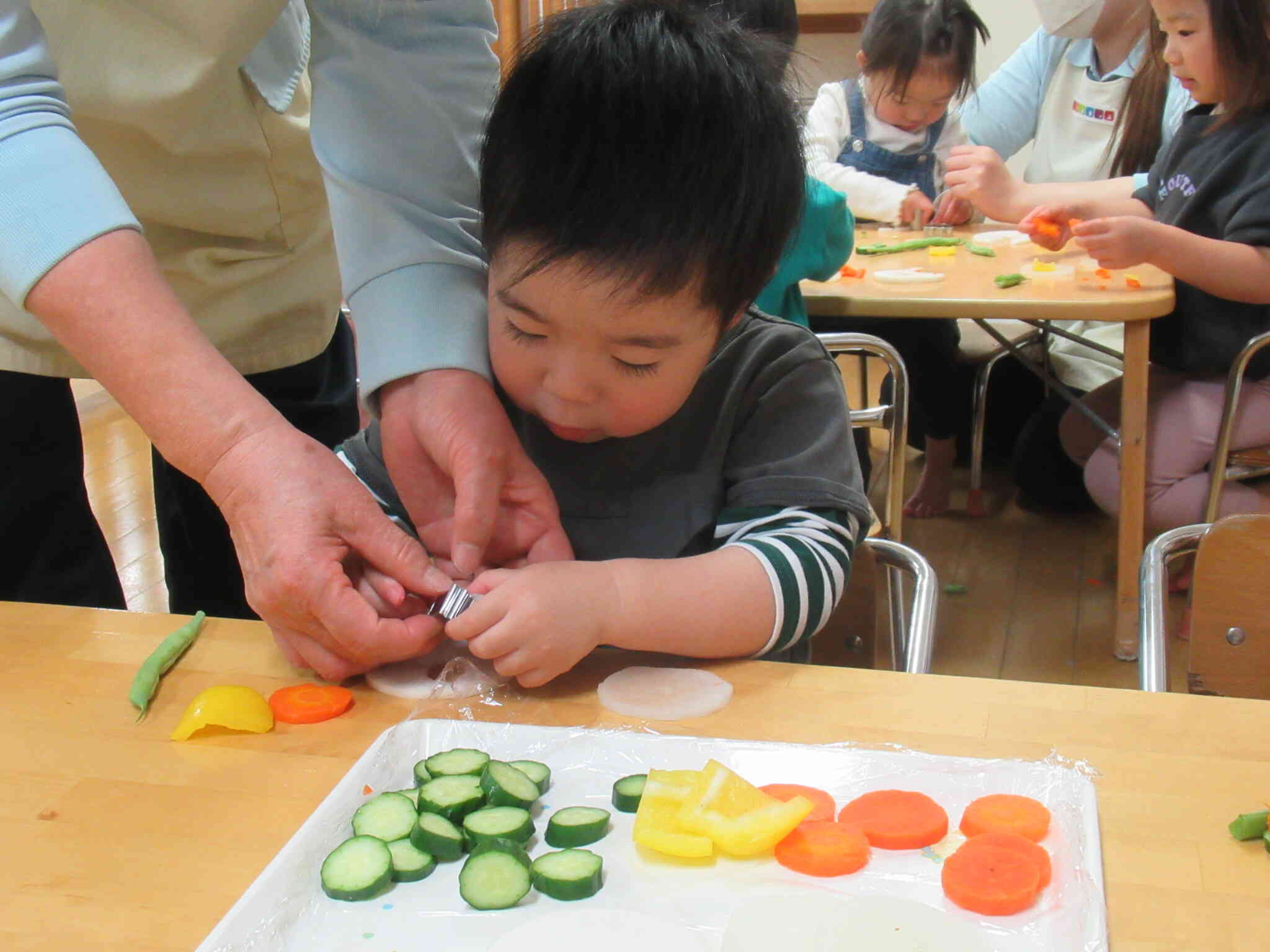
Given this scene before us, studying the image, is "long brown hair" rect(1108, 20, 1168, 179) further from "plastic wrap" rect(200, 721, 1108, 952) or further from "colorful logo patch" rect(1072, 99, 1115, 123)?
"plastic wrap" rect(200, 721, 1108, 952)

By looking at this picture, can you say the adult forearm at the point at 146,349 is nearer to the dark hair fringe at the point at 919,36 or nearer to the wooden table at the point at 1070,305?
the wooden table at the point at 1070,305

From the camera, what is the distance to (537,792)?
600 mm

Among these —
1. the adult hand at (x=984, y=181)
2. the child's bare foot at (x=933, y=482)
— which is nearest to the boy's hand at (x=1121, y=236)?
the adult hand at (x=984, y=181)

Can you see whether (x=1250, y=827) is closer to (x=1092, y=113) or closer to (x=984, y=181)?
(x=984, y=181)

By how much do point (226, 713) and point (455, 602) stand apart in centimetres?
15

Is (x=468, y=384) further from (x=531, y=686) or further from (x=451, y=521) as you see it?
(x=531, y=686)

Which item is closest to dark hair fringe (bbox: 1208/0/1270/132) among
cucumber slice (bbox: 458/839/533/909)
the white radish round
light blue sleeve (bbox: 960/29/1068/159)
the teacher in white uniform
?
the teacher in white uniform

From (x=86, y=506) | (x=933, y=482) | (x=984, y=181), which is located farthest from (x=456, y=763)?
(x=933, y=482)

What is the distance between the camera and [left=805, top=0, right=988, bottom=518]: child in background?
101 inches

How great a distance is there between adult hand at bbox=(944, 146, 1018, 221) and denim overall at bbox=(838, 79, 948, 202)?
49 centimetres

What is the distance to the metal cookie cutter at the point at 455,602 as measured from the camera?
2.43ft

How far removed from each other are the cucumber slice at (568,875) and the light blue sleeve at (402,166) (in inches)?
17.7

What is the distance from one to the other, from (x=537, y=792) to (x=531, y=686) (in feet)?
0.43

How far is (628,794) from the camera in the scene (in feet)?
1.93
